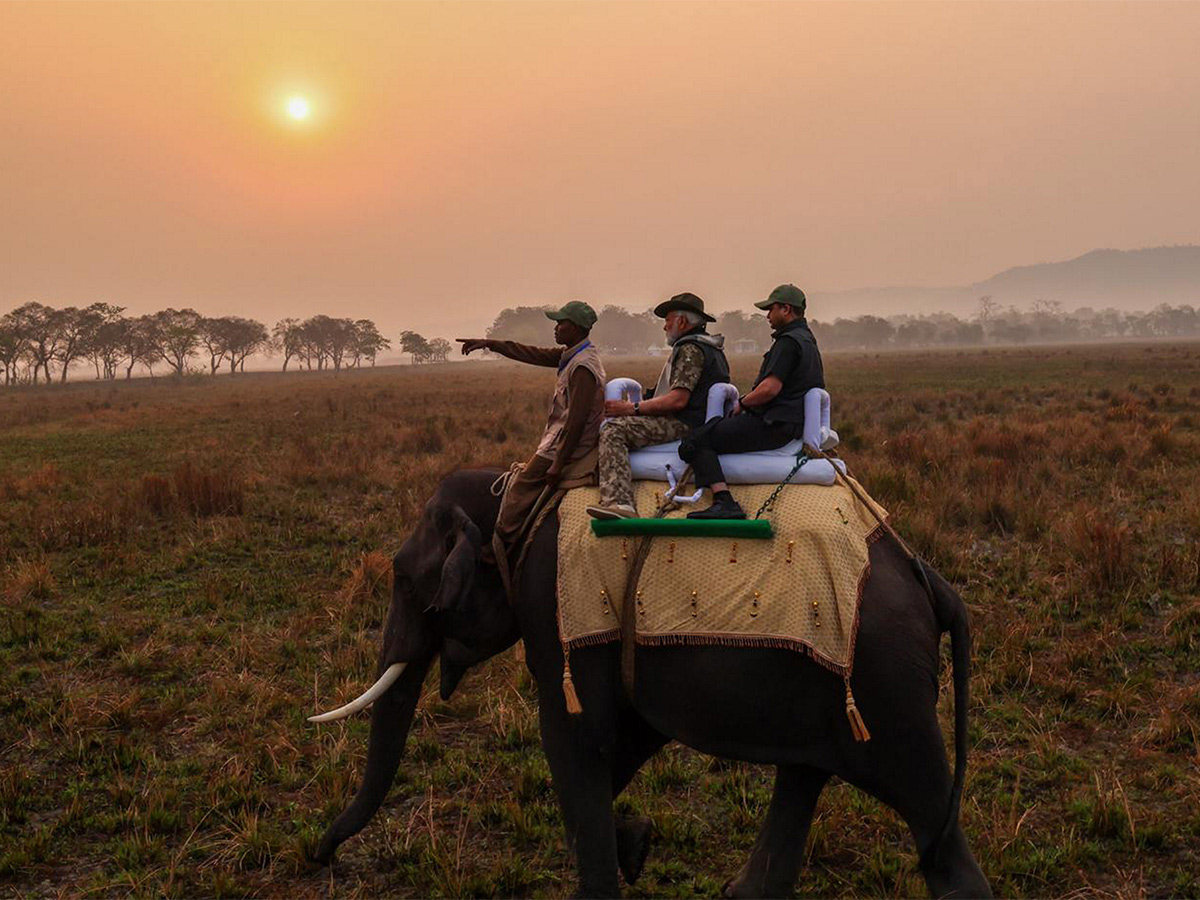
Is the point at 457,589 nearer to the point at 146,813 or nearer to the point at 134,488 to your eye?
the point at 146,813

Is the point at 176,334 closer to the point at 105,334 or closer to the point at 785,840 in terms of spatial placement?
the point at 105,334

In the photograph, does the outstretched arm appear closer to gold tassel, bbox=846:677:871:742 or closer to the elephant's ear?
the elephant's ear

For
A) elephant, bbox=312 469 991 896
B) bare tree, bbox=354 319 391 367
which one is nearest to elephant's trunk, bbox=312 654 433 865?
elephant, bbox=312 469 991 896

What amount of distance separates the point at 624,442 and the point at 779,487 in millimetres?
775

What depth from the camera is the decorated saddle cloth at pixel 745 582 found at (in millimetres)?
3373

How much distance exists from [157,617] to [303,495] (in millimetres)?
5777

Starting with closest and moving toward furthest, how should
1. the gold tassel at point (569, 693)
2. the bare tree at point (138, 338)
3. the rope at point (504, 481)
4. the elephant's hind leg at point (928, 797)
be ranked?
the elephant's hind leg at point (928, 797) → the gold tassel at point (569, 693) → the rope at point (504, 481) → the bare tree at point (138, 338)

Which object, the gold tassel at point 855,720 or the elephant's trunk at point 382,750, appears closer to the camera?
the gold tassel at point 855,720

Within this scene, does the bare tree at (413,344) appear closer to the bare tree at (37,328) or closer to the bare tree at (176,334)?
the bare tree at (176,334)

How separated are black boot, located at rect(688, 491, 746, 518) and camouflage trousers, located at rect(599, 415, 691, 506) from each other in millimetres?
354

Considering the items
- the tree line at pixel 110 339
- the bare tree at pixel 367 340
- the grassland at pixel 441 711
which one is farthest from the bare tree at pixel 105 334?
the grassland at pixel 441 711

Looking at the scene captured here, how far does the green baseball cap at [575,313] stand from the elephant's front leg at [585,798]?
1879 mm

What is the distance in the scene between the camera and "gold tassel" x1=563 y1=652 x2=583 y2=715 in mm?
3553

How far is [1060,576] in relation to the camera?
27.2 feet
